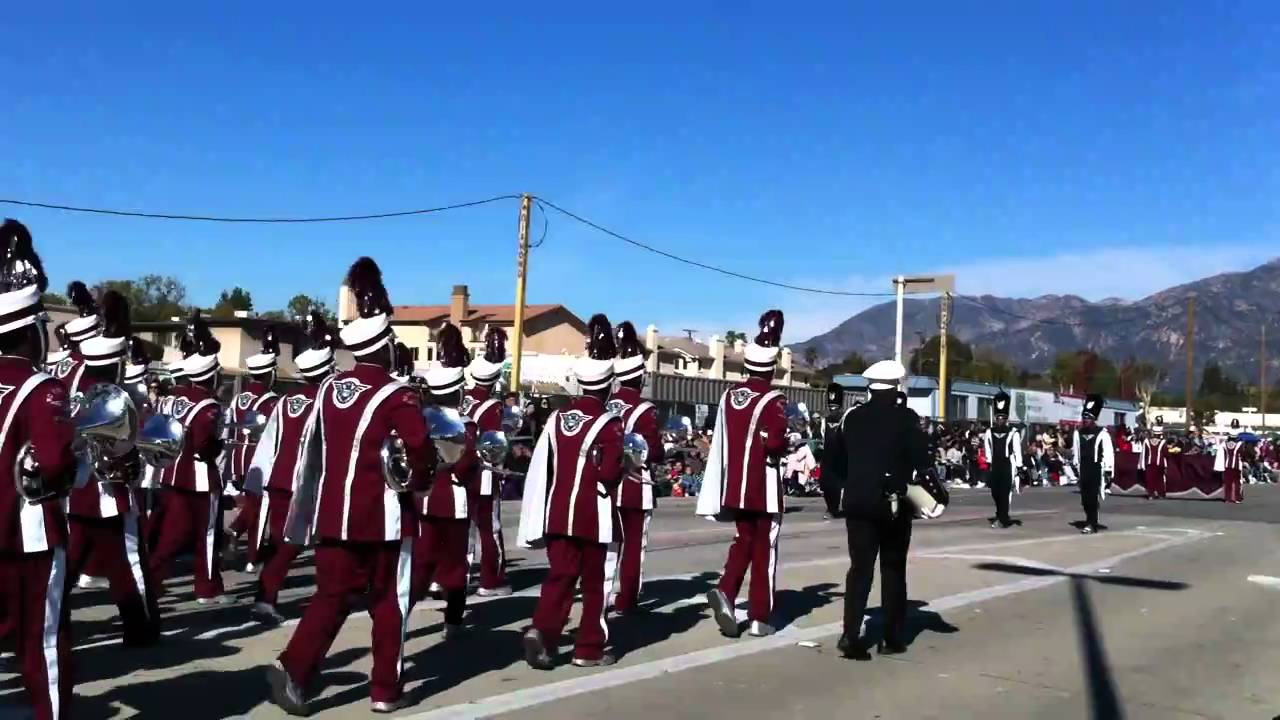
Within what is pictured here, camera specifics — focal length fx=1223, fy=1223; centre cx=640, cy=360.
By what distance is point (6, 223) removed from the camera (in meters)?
5.70

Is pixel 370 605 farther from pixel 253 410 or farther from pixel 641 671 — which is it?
pixel 253 410

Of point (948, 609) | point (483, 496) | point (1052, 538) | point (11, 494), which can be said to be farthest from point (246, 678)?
point (1052, 538)

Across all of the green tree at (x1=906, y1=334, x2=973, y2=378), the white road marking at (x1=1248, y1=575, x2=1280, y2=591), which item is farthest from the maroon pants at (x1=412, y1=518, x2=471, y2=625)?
the green tree at (x1=906, y1=334, x2=973, y2=378)

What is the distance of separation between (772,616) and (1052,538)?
10.3 m

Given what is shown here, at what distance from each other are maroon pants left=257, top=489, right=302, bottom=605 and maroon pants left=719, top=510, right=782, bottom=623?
323 centimetres

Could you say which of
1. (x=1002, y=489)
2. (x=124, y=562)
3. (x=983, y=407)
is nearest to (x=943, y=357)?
(x=983, y=407)

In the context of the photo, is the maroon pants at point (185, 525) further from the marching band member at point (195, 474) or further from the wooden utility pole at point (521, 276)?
the wooden utility pole at point (521, 276)

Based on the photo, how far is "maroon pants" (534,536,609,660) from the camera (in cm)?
778

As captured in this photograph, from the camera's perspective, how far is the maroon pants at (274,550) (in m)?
9.16

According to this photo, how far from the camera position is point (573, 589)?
800 centimetres

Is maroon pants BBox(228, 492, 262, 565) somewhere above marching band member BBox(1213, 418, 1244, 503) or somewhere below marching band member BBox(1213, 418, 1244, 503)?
below

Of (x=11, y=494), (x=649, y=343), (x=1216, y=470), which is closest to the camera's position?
(x=11, y=494)

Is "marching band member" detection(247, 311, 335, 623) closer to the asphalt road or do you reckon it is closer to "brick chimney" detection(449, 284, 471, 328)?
the asphalt road

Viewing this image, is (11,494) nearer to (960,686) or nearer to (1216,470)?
(960,686)
